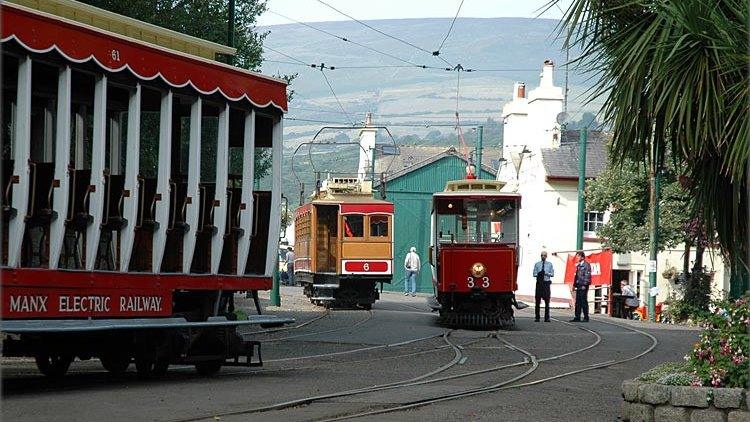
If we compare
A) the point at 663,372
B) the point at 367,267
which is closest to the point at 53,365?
the point at 663,372

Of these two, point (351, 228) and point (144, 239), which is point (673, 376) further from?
point (351, 228)

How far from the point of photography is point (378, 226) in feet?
121

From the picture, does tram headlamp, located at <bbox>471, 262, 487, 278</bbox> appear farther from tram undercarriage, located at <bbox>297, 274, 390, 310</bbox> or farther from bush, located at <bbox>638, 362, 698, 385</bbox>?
bush, located at <bbox>638, 362, 698, 385</bbox>

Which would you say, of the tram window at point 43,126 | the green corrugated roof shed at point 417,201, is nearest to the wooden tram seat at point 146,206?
the tram window at point 43,126

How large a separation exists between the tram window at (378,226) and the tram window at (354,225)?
0.89ft

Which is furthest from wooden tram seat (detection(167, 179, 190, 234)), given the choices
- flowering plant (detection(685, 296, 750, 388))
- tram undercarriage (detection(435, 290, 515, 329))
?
tram undercarriage (detection(435, 290, 515, 329))

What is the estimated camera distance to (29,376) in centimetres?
1528

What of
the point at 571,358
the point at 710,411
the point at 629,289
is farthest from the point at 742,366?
the point at 629,289

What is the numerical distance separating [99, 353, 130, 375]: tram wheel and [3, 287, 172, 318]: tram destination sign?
2.86 ft

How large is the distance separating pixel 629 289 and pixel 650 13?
101 feet

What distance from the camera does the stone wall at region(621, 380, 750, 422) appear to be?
35.3 ft

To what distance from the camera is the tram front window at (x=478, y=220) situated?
28.1m

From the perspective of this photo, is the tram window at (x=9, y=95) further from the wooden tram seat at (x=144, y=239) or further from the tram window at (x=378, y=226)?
the tram window at (x=378, y=226)

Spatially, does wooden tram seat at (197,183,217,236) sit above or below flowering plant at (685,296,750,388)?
above
